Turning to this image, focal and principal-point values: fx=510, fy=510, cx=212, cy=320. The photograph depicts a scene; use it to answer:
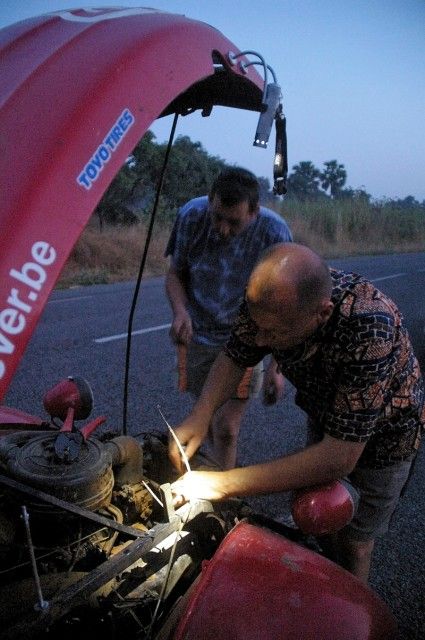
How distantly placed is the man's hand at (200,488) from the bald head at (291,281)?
0.66 meters

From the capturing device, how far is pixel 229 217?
2.99 meters

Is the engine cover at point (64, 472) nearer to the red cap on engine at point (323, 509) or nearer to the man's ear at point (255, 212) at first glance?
the red cap on engine at point (323, 509)

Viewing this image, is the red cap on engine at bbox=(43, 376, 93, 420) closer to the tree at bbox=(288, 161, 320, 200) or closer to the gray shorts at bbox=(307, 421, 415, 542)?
the gray shorts at bbox=(307, 421, 415, 542)

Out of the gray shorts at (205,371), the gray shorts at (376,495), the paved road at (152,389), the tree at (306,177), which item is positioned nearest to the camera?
the gray shorts at (376,495)

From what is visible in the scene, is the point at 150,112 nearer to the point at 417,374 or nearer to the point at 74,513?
the point at 74,513

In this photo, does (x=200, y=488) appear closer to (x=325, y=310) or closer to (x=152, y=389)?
(x=325, y=310)

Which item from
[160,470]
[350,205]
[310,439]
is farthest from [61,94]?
[350,205]

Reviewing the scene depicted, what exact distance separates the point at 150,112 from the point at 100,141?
152 millimetres

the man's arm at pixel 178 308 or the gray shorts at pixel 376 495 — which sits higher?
the man's arm at pixel 178 308

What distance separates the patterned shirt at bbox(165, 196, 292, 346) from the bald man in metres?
1.12

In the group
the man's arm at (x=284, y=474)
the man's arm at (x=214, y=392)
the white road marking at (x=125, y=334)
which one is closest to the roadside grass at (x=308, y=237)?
the white road marking at (x=125, y=334)

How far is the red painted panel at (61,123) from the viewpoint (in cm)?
97

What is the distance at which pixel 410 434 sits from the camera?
223cm

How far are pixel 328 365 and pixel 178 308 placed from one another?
A: 58.0 inches
